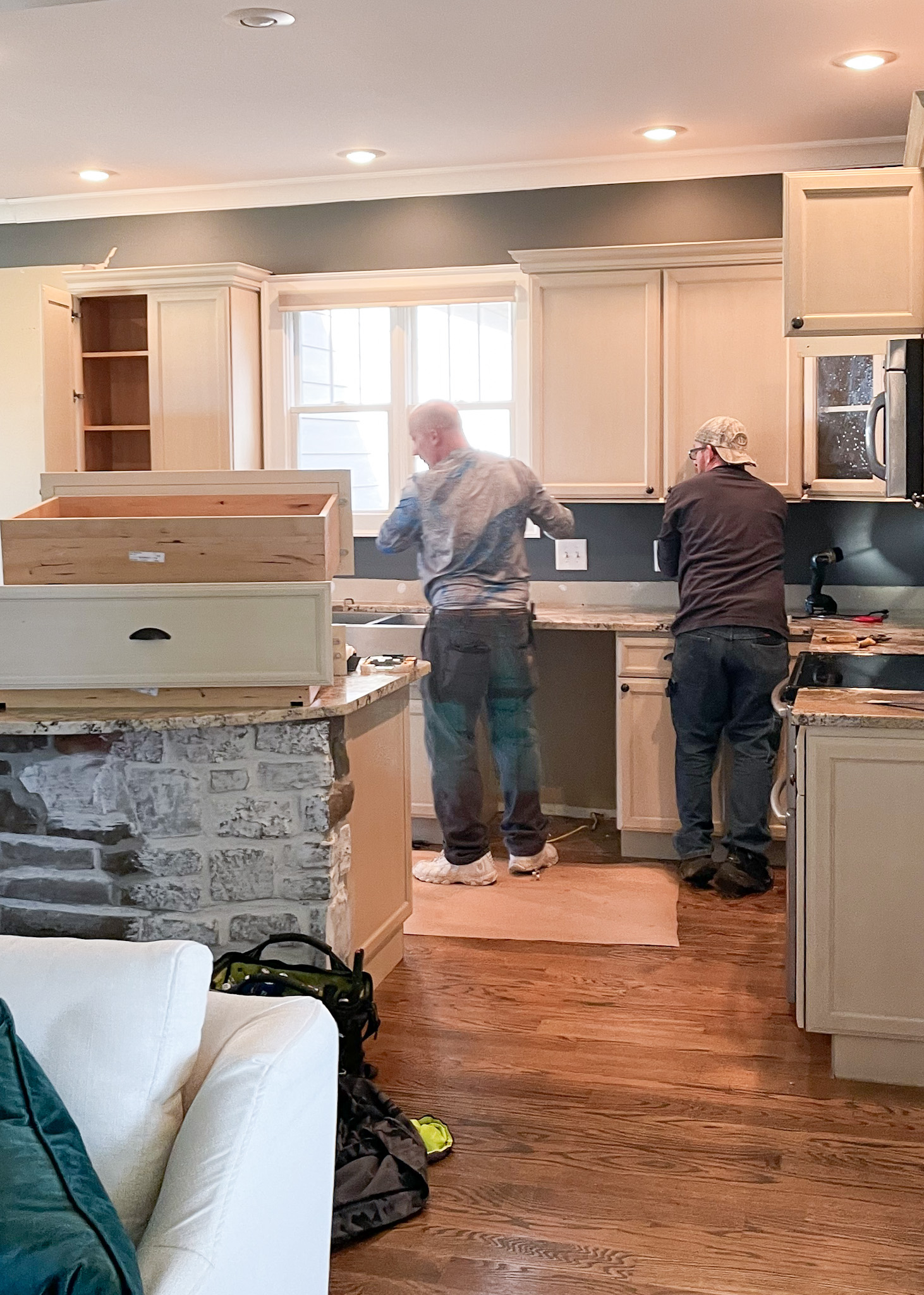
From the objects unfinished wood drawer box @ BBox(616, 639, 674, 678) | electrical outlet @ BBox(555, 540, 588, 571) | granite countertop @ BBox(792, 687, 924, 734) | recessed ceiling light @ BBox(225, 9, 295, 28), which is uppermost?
recessed ceiling light @ BBox(225, 9, 295, 28)

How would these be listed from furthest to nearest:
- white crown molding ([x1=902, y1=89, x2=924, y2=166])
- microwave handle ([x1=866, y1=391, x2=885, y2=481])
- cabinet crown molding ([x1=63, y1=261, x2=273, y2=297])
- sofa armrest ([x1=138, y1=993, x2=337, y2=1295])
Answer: cabinet crown molding ([x1=63, y1=261, x2=273, y2=297]) → microwave handle ([x1=866, y1=391, x2=885, y2=481]) → white crown molding ([x1=902, y1=89, x2=924, y2=166]) → sofa armrest ([x1=138, y1=993, x2=337, y2=1295])

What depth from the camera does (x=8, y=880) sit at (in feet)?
10.1

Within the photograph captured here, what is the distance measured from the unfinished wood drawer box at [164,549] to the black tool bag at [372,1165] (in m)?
1.15

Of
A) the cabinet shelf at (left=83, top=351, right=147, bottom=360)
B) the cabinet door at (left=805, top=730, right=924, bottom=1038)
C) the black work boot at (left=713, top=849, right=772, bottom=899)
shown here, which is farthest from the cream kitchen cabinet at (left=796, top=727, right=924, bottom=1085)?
the cabinet shelf at (left=83, top=351, right=147, bottom=360)

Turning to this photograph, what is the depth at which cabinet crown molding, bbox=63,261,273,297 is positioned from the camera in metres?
5.46

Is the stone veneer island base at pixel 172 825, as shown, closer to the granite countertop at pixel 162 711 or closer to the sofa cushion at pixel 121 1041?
the granite countertop at pixel 162 711

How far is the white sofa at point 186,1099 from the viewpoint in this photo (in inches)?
54.8

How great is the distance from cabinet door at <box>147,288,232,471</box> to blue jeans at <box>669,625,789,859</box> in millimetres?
2246

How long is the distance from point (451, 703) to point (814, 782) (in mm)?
1924

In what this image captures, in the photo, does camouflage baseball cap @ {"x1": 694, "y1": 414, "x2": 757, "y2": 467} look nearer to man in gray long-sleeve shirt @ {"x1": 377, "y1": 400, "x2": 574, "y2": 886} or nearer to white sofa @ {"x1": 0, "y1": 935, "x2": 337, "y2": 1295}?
man in gray long-sleeve shirt @ {"x1": 377, "y1": 400, "x2": 574, "y2": 886}

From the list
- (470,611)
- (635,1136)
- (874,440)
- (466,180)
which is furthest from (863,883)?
(466,180)

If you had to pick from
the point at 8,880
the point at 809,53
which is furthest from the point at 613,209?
the point at 8,880

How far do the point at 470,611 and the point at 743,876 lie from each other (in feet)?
4.31

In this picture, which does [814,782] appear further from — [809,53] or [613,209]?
[613,209]
